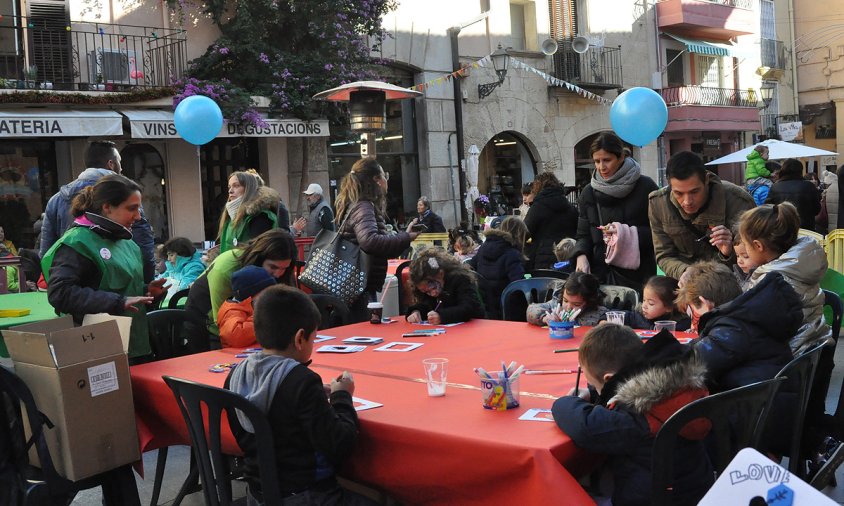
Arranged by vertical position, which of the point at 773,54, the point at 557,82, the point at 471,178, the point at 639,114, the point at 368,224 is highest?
the point at 773,54

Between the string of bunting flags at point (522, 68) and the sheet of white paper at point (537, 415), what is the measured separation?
47.6 ft

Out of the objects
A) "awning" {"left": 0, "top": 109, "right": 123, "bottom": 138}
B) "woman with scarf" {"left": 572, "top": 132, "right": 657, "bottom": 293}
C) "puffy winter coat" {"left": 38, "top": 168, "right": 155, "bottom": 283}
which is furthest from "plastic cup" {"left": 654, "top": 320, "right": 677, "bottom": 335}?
"awning" {"left": 0, "top": 109, "right": 123, "bottom": 138}

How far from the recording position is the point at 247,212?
5973mm

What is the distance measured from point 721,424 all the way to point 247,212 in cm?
405

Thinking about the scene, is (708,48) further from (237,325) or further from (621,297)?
(237,325)

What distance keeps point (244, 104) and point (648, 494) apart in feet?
39.0

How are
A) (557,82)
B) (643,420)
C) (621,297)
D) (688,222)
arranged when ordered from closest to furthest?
(643,420) < (688,222) < (621,297) < (557,82)

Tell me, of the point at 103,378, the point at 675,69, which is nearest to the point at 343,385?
the point at 103,378

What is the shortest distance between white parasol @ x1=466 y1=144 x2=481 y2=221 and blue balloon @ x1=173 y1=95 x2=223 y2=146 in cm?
843

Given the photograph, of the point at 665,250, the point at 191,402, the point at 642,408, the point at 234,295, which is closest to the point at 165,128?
the point at 234,295

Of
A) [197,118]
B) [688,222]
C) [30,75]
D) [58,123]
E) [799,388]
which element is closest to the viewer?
[799,388]

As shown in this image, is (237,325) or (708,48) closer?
(237,325)

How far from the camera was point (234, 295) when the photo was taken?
188 inches

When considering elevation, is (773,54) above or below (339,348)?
above
